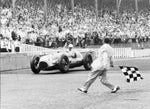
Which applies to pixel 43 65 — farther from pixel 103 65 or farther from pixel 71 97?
pixel 71 97

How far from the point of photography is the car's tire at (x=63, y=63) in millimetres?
21688

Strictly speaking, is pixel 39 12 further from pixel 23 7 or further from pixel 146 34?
pixel 146 34

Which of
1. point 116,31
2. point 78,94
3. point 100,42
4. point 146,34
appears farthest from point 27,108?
point 146,34

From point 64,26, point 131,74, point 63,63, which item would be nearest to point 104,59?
point 131,74

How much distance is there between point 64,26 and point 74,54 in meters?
13.8

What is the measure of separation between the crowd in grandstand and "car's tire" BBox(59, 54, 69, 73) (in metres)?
7.85

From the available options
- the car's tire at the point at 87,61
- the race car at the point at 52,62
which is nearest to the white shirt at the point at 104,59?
the race car at the point at 52,62

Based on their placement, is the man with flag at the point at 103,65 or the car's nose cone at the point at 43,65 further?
the car's nose cone at the point at 43,65

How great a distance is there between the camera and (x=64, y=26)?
3709 cm

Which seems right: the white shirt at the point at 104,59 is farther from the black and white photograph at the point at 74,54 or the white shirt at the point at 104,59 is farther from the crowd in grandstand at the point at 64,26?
the crowd in grandstand at the point at 64,26

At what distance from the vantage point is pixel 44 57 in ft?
73.5

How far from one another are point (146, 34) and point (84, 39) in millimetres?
9646

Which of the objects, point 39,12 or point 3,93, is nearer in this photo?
point 3,93

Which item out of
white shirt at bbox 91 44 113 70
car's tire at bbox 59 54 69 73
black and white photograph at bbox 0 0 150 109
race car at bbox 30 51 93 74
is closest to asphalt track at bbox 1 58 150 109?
black and white photograph at bbox 0 0 150 109
